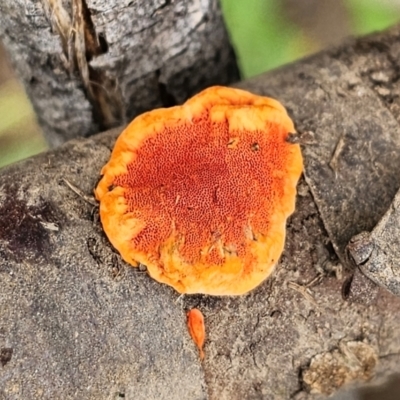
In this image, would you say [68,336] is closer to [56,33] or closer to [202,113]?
[202,113]

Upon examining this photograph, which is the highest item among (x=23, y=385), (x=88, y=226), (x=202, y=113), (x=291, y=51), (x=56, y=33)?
(x=56, y=33)

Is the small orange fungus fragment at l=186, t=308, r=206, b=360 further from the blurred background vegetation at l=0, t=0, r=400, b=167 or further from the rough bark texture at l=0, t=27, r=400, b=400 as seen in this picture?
the blurred background vegetation at l=0, t=0, r=400, b=167

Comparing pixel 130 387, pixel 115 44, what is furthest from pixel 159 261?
pixel 115 44

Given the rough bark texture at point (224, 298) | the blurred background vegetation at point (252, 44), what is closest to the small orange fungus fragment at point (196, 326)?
the rough bark texture at point (224, 298)

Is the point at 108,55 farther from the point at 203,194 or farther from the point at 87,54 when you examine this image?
the point at 203,194

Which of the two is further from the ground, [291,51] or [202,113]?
[202,113]

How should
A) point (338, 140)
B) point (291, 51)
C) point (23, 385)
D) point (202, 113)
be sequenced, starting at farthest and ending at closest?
point (291, 51) < point (338, 140) < point (202, 113) < point (23, 385)

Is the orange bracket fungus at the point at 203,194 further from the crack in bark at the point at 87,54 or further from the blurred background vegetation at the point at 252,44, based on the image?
the blurred background vegetation at the point at 252,44
